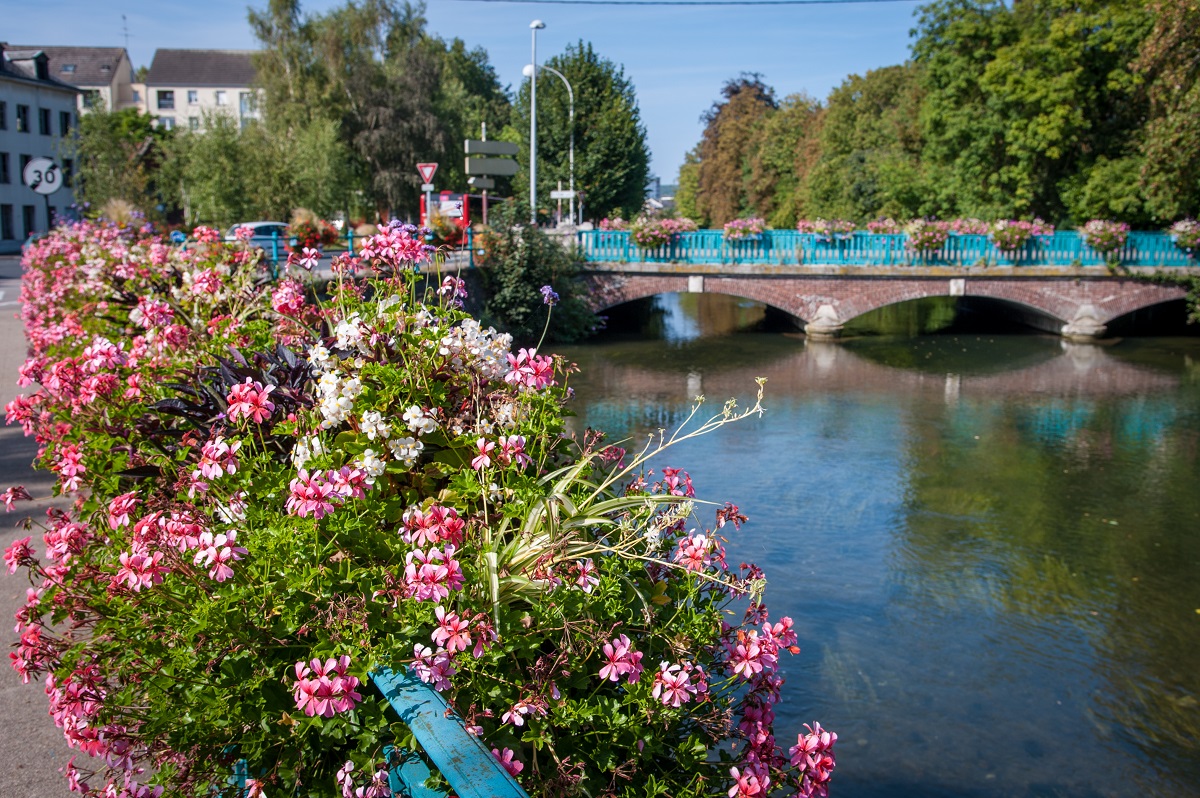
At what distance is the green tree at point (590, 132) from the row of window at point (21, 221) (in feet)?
73.8

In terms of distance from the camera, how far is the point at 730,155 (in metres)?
61.1

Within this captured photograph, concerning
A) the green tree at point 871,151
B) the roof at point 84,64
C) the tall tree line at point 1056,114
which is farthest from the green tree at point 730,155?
the roof at point 84,64

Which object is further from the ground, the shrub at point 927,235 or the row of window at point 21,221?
the row of window at point 21,221

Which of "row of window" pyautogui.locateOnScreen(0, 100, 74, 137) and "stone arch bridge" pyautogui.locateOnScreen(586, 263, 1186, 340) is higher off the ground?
"row of window" pyautogui.locateOnScreen(0, 100, 74, 137)

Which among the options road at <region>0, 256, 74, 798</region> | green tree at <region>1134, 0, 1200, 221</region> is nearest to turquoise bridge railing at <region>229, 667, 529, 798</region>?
road at <region>0, 256, 74, 798</region>

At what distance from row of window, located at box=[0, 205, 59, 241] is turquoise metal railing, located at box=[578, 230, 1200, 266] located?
1261 inches

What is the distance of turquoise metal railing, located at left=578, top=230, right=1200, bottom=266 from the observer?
989 inches

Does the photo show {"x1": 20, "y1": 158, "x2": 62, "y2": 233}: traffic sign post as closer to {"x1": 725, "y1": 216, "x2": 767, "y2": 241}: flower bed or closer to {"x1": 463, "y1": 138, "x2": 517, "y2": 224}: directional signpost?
{"x1": 463, "y1": 138, "x2": 517, "y2": 224}: directional signpost

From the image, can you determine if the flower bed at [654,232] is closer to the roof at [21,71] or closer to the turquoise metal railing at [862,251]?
the turquoise metal railing at [862,251]

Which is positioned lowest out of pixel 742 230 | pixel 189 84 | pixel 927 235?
pixel 927 235

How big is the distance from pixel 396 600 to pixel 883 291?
82.1 feet

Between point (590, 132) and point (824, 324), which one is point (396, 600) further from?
point (590, 132)

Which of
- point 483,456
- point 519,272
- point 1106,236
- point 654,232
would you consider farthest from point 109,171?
point 483,456

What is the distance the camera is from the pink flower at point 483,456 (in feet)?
8.61
